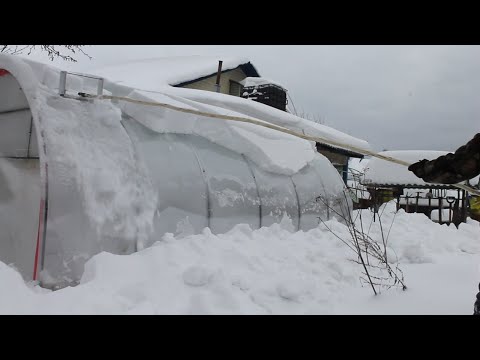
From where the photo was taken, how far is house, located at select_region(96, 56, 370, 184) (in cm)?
1578

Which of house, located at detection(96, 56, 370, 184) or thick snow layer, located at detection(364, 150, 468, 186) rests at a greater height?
house, located at detection(96, 56, 370, 184)

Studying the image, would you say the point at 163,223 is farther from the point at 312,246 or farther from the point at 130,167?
the point at 312,246

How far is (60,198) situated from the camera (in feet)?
13.3

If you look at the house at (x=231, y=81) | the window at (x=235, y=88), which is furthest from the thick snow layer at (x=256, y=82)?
the window at (x=235, y=88)

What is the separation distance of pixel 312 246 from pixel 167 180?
230 cm

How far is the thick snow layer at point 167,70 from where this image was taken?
15.6m

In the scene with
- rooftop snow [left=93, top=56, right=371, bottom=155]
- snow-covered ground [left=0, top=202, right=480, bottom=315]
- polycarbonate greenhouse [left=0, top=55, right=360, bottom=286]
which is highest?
rooftop snow [left=93, top=56, right=371, bottom=155]

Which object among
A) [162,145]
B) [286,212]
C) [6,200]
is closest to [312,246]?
[286,212]

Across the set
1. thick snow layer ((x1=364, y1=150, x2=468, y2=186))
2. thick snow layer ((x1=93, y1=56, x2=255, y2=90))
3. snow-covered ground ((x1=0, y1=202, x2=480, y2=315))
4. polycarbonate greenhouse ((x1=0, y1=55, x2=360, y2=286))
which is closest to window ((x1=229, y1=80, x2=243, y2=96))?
thick snow layer ((x1=93, y1=56, x2=255, y2=90))

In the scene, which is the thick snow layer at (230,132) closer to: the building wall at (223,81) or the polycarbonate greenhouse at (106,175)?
the polycarbonate greenhouse at (106,175)

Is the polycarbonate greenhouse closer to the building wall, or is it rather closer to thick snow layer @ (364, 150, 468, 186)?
thick snow layer @ (364, 150, 468, 186)

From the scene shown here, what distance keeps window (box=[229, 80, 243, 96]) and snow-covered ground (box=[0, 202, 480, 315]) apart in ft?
48.2

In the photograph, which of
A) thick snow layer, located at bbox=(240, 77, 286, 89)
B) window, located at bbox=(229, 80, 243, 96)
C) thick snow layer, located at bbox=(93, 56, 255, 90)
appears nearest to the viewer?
thick snow layer, located at bbox=(93, 56, 255, 90)

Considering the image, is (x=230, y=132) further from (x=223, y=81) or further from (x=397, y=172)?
(x=223, y=81)
